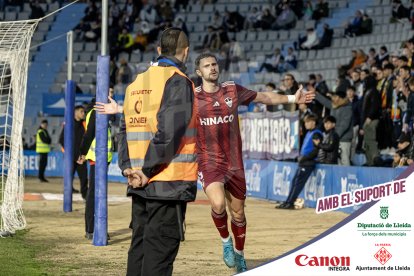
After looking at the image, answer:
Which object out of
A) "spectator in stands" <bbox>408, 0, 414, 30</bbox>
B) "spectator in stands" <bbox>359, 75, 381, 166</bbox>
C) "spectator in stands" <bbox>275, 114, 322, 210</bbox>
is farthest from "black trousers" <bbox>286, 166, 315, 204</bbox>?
"spectator in stands" <bbox>408, 0, 414, 30</bbox>

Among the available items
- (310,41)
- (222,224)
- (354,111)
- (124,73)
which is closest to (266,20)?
(310,41)

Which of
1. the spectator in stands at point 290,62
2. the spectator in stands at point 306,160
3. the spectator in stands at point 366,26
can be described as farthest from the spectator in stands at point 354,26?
the spectator in stands at point 306,160

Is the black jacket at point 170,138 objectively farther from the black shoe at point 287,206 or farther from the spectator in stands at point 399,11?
the spectator in stands at point 399,11

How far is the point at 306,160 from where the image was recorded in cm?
2133

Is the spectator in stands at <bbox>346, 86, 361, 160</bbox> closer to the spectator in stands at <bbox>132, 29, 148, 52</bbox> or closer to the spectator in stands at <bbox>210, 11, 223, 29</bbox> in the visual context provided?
the spectator in stands at <bbox>210, 11, 223, 29</bbox>

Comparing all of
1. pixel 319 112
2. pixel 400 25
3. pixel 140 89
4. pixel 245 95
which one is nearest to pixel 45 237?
pixel 245 95

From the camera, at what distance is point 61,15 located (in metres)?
42.8

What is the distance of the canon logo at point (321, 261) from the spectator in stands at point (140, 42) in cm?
2980

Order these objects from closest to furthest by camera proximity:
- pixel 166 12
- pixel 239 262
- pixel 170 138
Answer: pixel 170 138
pixel 239 262
pixel 166 12

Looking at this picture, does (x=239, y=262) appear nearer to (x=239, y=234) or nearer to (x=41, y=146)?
(x=239, y=234)

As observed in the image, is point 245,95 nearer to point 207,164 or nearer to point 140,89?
point 207,164

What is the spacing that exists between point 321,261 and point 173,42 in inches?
89.3

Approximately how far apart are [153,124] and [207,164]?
394 centimetres

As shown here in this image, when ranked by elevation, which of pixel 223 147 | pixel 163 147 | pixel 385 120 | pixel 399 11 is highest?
pixel 399 11
